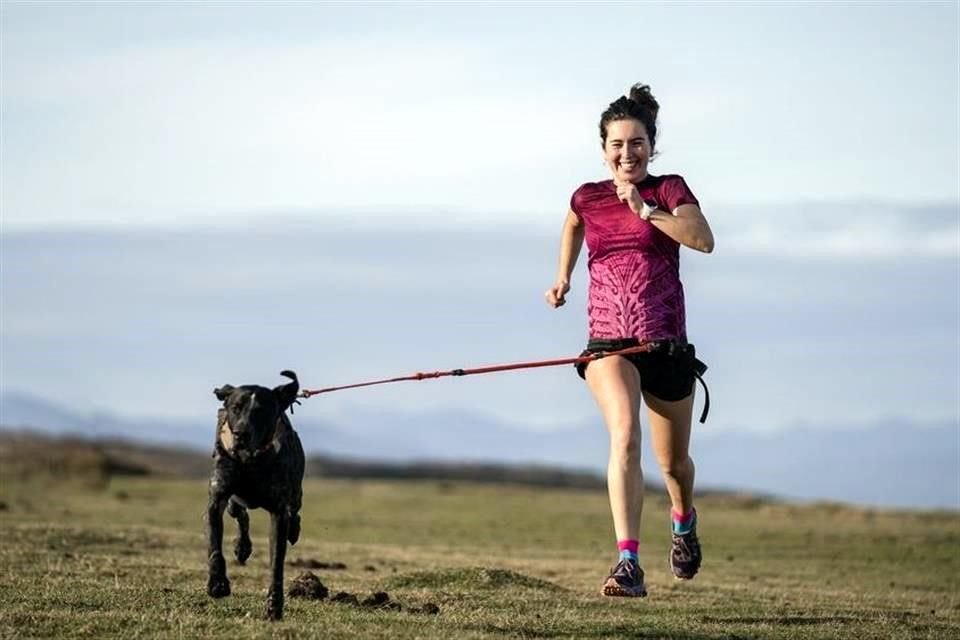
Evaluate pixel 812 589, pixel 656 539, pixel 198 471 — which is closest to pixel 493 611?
pixel 812 589

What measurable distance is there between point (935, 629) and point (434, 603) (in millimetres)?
4275

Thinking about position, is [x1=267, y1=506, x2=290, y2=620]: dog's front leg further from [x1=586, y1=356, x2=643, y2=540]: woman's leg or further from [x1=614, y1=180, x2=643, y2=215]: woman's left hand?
[x1=614, y1=180, x2=643, y2=215]: woman's left hand

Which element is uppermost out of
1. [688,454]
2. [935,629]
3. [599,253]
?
[599,253]

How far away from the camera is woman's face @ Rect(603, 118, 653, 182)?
531 inches

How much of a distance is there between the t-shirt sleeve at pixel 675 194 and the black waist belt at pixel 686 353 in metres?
1.01

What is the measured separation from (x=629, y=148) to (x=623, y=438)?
86.8 inches

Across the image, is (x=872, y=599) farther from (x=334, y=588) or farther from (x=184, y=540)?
(x=184, y=540)

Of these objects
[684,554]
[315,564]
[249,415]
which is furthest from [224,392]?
[315,564]

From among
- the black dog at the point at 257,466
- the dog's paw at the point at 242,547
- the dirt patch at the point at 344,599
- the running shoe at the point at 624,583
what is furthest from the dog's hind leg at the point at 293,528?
the running shoe at the point at 624,583

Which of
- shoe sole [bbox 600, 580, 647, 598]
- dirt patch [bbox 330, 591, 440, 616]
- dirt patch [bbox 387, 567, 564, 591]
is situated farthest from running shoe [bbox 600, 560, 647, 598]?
dirt patch [bbox 387, 567, 564, 591]

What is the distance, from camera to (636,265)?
1347cm

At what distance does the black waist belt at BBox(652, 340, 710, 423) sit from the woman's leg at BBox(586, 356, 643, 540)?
10.8 inches

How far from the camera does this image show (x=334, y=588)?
17.3m

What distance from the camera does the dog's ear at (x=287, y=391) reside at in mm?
11984
